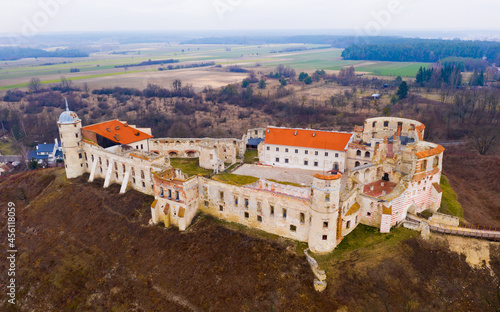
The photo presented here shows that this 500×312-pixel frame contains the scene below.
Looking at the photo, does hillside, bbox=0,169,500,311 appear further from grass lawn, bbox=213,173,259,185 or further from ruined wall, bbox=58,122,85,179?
ruined wall, bbox=58,122,85,179

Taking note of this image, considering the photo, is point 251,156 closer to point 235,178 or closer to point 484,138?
point 235,178

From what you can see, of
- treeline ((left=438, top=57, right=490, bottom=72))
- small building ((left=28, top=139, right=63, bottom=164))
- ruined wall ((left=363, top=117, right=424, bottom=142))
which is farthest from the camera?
treeline ((left=438, top=57, right=490, bottom=72))

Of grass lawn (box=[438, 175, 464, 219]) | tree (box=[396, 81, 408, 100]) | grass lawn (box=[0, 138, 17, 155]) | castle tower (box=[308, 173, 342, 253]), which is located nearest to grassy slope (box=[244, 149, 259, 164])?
castle tower (box=[308, 173, 342, 253])

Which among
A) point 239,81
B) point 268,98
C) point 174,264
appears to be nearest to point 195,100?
point 268,98

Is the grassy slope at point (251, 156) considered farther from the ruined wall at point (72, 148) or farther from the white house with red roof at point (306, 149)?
the ruined wall at point (72, 148)

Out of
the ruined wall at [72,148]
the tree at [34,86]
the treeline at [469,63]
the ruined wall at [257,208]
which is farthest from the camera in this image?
the treeline at [469,63]

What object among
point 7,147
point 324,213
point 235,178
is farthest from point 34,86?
point 324,213

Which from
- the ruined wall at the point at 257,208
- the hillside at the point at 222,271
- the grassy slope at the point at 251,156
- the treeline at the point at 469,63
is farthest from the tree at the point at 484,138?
the treeline at the point at 469,63
